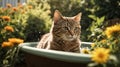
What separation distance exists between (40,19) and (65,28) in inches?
105

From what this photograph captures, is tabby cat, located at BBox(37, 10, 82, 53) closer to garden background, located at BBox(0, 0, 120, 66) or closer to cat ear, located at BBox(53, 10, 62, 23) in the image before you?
cat ear, located at BBox(53, 10, 62, 23)

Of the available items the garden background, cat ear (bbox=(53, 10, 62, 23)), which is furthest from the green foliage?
cat ear (bbox=(53, 10, 62, 23))

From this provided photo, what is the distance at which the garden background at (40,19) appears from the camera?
3.11 m

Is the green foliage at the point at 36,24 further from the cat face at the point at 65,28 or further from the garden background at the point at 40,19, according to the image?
the cat face at the point at 65,28

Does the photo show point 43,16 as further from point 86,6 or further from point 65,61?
point 65,61

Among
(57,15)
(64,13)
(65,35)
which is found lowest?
(65,35)

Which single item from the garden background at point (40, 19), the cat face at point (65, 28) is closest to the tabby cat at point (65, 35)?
the cat face at point (65, 28)

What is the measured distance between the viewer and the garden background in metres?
3.11

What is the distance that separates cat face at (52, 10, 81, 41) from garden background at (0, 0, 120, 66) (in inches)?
7.7

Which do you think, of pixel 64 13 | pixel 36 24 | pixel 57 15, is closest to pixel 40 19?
pixel 36 24

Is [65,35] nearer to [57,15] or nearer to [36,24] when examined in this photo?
[57,15]

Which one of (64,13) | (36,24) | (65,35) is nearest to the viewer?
(65,35)

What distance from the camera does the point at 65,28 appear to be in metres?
2.87

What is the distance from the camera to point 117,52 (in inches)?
65.9
